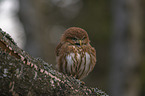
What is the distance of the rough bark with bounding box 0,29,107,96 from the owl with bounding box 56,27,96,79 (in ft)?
3.33

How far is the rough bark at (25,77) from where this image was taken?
1.98 meters

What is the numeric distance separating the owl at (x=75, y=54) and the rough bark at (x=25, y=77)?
102cm

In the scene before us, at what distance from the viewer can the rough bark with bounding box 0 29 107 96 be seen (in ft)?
6.48

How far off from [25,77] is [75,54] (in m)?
1.48

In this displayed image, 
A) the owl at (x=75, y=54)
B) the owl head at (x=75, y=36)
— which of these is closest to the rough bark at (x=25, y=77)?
the owl at (x=75, y=54)

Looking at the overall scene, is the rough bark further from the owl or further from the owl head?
the owl head

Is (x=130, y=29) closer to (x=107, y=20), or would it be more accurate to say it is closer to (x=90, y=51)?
(x=90, y=51)

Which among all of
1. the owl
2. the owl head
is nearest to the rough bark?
the owl

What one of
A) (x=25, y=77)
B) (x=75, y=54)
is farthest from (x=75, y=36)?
(x=25, y=77)

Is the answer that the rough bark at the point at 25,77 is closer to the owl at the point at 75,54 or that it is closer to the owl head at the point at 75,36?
the owl at the point at 75,54

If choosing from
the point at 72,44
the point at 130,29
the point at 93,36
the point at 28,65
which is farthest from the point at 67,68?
the point at 93,36

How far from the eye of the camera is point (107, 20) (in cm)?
1432

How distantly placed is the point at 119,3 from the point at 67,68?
577 centimetres

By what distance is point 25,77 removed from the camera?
81.4 inches
